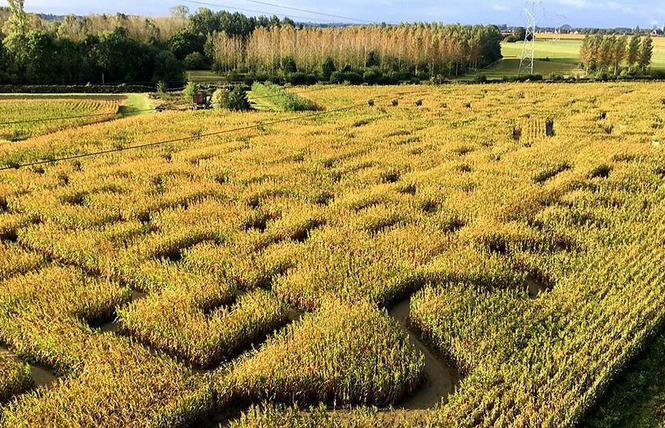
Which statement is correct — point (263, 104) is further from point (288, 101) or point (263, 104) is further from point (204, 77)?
point (204, 77)

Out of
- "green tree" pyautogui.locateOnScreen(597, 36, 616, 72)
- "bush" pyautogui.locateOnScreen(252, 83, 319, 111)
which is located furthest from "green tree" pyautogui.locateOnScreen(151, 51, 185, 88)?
"green tree" pyautogui.locateOnScreen(597, 36, 616, 72)

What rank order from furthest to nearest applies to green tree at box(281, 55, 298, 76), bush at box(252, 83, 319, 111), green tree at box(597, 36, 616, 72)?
green tree at box(281, 55, 298, 76), green tree at box(597, 36, 616, 72), bush at box(252, 83, 319, 111)

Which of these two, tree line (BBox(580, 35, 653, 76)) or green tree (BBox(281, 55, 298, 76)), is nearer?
tree line (BBox(580, 35, 653, 76))

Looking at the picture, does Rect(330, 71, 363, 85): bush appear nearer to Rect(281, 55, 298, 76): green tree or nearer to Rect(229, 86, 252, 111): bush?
Rect(281, 55, 298, 76): green tree

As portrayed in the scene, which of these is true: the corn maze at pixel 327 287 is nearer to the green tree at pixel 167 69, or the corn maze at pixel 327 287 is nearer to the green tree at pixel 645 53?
the green tree at pixel 167 69

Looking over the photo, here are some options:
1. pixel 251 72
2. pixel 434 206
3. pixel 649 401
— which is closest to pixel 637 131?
pixel 434 206

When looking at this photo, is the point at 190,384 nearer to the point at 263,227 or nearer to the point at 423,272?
the point at 423,272
